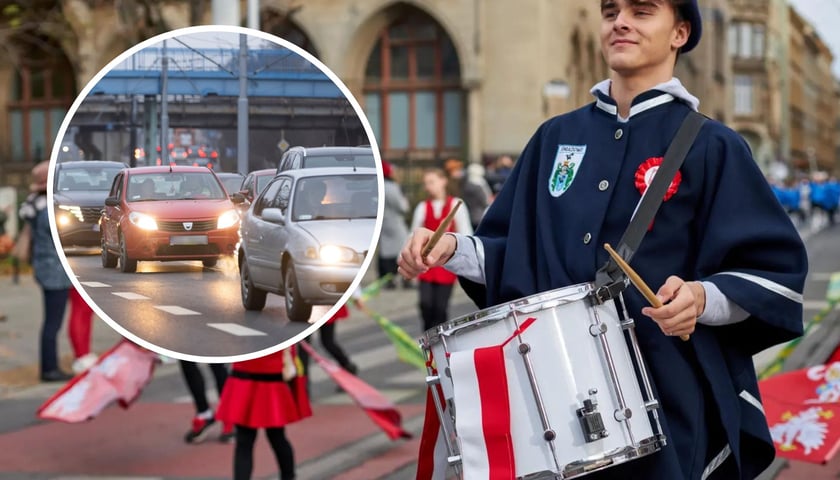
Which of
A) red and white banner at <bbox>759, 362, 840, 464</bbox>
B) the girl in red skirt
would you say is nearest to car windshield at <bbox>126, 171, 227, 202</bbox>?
the girl in red skirt

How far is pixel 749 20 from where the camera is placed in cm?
8506

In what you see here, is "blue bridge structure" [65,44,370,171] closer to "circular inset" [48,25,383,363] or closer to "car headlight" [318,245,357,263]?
"circular inset" [48,25,383,363]

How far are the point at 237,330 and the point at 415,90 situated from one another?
94.2 ft

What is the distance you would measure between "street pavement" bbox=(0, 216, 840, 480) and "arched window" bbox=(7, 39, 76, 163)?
20.6m

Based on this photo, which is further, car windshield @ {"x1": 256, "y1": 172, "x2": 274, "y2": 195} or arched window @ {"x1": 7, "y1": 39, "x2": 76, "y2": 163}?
arched window @ {"x1": 7, "y1": 39, "x2": 76, "y2": 163}

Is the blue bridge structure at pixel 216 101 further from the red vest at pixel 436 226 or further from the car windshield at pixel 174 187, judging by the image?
the red vest at pixel 436 226

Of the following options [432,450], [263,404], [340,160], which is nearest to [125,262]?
[340,160]

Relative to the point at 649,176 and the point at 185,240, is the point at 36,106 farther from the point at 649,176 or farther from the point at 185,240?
the point at 649,176

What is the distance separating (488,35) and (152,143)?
2723 centimetres

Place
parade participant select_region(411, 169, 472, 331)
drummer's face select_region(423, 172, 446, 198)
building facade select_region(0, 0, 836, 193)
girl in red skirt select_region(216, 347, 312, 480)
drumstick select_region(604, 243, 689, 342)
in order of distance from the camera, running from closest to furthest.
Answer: drumstick select_region(604, 243, 689, 342)
girl in red skirt select_region(216, 347, 312, 480)
parade participant select_region(411, 169, 472, 331)
drummer's face select_region(423, 172, 446, 198)
building facade select_region(0, 0, 836, 193)

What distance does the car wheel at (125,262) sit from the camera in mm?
2836

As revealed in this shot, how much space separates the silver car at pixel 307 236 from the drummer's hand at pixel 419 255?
96 millimetres

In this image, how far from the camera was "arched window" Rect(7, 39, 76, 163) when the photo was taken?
31.7 metres

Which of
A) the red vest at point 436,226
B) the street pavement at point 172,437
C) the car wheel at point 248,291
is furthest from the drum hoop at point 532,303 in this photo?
the red vest at point 436,226
